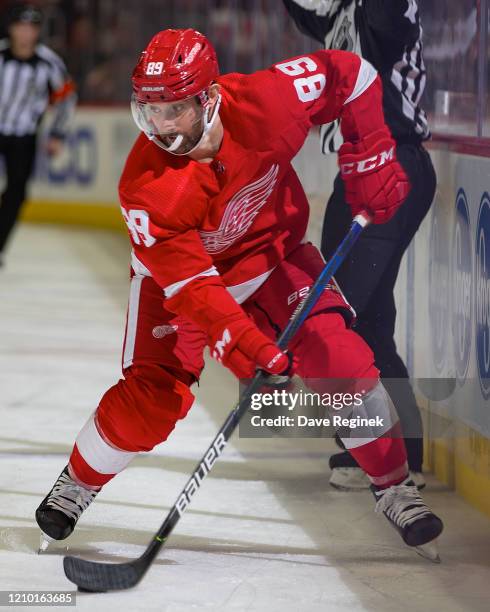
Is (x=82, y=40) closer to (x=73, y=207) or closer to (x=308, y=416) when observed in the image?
(x=73, y=207)

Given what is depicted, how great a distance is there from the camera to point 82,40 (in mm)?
8914

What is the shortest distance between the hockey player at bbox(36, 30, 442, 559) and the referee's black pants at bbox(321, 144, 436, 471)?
0.32 meters

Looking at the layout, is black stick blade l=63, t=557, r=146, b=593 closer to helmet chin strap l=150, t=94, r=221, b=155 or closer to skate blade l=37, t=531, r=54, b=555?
skate blade l=37, t=531, r=54, b=555

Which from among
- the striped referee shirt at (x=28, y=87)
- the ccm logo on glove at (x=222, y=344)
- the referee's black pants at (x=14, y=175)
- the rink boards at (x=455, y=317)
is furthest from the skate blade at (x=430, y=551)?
the striped referee shirt at (x=28, y=87)

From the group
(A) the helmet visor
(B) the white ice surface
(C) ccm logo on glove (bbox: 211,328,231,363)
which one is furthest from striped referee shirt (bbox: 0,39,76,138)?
(C) ccm logo on glove (bbox: 211,328,231,363)

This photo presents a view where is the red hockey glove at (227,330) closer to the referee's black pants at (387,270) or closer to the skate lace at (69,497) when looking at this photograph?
the skate lace at (69,497)

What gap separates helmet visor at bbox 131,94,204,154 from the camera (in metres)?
2.22

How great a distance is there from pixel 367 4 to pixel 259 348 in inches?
42.9

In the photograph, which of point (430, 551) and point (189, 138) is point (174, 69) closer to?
point (189, 138)

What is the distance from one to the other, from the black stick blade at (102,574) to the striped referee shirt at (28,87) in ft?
16.3

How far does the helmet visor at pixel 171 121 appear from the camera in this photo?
222 centimetres

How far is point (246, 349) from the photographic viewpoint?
2172 millimetres

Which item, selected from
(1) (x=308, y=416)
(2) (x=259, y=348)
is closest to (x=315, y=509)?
(1) (x=308, y=416)

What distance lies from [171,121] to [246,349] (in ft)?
1.40
